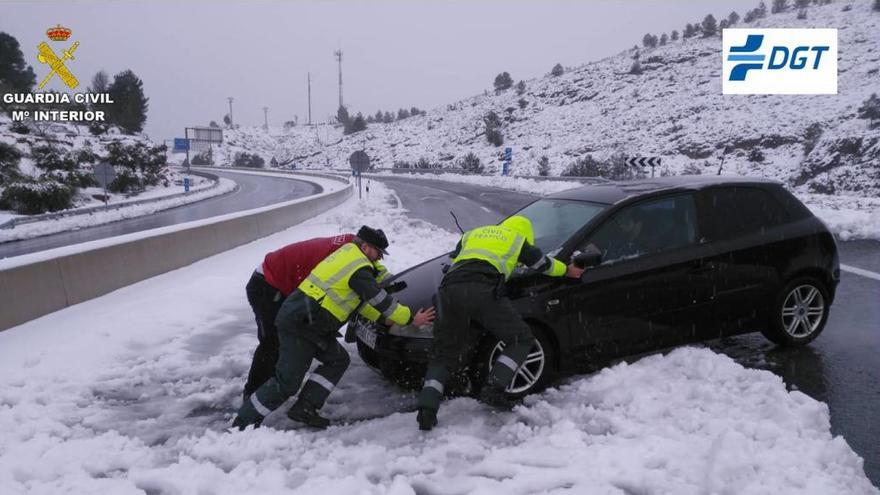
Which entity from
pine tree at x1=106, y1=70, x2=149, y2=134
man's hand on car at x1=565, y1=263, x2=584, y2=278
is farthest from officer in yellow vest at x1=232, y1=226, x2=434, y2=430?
pine tree at x1=106, y1=70, x2=149, y2=134

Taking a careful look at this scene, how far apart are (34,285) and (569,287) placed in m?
5.82

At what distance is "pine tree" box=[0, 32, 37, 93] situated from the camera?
5509 cm

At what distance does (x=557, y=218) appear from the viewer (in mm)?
5320

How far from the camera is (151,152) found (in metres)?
48.9

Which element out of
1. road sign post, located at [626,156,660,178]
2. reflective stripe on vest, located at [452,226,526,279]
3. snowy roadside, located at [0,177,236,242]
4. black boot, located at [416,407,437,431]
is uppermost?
road sign post, located at [626,156,660,178]

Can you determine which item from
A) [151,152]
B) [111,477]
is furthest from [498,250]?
[151,152]

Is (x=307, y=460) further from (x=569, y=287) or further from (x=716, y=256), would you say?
(x=716, y=256)

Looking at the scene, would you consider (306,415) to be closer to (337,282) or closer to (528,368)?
(337,282)

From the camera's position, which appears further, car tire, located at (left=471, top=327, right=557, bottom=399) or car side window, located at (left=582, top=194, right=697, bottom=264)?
car side window, located at (left=582, top=194, right=697, bottom=264)

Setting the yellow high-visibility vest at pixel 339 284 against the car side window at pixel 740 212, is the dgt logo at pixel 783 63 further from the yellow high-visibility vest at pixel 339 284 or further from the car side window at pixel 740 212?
the yellow high-visibility vest at pixel 339 284

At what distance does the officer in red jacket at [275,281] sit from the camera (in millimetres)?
4438

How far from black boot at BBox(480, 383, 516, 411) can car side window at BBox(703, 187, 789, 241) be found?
7.63 ft

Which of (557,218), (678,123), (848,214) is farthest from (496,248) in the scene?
(678,123)

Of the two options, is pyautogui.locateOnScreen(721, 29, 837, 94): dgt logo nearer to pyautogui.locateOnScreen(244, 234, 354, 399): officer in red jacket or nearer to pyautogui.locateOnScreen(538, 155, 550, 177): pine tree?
pyautogui.locateOnScreen(538, 155, 550, 177): pine tree
